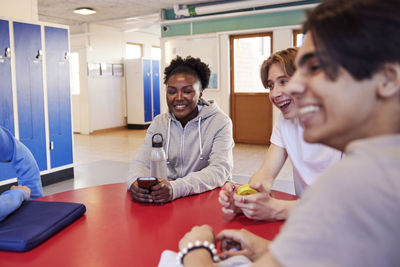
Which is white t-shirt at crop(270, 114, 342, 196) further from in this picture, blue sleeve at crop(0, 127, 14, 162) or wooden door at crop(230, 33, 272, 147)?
wooden door at crop(230, 33, 272, 147)

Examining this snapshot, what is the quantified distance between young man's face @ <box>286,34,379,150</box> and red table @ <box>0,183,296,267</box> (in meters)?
0.62

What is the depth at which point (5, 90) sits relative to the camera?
4.22 m

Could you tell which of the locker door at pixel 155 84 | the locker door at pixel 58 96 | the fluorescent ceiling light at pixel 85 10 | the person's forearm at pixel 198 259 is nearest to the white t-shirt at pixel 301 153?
the person's forearm at pixel 198 259

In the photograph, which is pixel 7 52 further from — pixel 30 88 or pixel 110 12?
pixel 110 12

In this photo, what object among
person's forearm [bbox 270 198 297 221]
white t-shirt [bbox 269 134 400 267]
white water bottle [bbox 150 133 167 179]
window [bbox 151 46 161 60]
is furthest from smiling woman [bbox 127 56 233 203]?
window [bbox 151 46 161 60]

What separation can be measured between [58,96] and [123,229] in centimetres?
399

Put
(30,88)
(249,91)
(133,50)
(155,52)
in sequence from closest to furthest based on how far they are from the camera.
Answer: (30,88)
(249,91)
(133,50)
(155,52)

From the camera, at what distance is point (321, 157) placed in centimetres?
158

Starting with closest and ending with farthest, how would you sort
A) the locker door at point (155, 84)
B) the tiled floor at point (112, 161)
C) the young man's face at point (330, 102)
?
the young man's face at point (330, 102) → the tiled floor at point (112, 161) → the locker door at point (155, 84)

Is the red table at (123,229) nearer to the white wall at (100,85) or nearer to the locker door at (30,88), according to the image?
the locker door at (30,88)

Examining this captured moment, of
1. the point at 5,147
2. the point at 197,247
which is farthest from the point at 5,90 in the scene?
the point at 197,247

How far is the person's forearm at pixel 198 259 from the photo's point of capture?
0.85 meters

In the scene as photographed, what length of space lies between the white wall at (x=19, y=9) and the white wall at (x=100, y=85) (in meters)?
3.88

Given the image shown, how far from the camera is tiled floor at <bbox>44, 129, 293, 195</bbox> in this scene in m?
4.68
